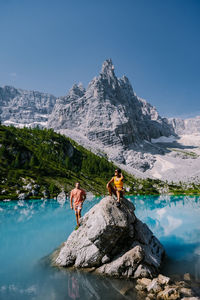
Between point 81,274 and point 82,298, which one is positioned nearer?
point 82,298

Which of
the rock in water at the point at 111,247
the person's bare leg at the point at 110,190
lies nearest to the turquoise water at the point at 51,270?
the rock in water at the point at 111,247

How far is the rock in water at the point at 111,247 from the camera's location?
14141 mm

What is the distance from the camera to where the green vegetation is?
90.3m

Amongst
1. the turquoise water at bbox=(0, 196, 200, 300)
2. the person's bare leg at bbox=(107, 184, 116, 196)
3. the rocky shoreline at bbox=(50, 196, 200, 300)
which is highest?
the person's bare leg at bbox=(107, 184, 116, 196)

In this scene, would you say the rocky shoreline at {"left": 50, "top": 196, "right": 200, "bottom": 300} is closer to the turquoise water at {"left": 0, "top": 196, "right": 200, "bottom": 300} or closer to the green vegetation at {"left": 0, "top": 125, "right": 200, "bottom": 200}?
the turquoise water at {"left": 0, "top": 196, "right": 200, "bottom": 300}

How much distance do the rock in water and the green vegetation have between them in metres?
69.6

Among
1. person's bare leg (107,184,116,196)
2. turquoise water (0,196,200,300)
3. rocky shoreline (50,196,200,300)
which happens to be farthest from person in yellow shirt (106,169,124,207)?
turquoise water (0,196,200,300)

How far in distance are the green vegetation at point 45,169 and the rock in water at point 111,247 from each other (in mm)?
69642

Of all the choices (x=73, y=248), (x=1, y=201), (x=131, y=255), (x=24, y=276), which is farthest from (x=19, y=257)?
(x=1, y=201)

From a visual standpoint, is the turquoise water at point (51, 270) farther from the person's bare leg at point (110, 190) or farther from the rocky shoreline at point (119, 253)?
the person's bare leg at point (110, 190)

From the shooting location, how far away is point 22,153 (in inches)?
4707

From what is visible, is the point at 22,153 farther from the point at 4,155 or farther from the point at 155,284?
the point at 155,284

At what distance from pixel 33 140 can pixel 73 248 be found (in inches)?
6182

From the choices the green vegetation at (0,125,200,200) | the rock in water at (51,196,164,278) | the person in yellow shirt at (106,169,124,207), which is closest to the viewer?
the rock in water at (51,196,164,278)
